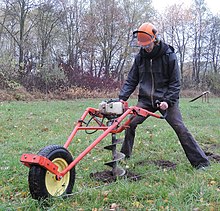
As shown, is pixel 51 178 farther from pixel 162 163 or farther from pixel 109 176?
pixel 162 163

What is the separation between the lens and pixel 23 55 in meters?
25.0

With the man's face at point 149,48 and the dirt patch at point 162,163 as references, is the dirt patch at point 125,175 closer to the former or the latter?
the dirt patch at point 162,163

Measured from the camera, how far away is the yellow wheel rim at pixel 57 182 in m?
3.29

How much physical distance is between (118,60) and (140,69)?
2769 centimetres

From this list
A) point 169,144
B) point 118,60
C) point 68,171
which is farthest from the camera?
point 118,60

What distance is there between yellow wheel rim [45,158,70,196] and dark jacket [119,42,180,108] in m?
1.89

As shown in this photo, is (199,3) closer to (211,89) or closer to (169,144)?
(211,89)

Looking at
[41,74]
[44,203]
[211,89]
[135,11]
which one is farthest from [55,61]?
[44,203]

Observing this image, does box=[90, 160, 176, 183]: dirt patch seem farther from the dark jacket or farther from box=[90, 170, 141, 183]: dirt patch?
the dark jacket

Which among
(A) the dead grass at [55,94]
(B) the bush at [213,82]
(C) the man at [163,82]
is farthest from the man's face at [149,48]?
(B) the bush at [213,82]

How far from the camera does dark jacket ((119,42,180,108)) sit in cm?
473

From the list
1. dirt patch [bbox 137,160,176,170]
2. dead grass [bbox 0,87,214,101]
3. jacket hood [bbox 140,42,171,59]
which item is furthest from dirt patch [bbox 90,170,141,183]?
dead grass [bbox 0,87,214,101]

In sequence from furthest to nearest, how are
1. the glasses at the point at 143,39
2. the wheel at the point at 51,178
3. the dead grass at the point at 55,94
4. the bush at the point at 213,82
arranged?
the bush at the point at 213,82 → the dead grass at the point at 55,94 → the glasses at the point at 143,39 → the wheel at the point at 51,178

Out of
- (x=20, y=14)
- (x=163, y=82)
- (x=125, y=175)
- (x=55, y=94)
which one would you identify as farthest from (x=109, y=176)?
(x=20, y=14)
